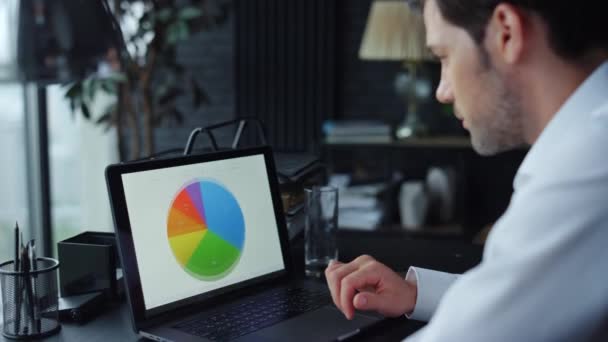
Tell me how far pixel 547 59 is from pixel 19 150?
2936 millimetres

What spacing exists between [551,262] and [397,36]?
2.61 meters

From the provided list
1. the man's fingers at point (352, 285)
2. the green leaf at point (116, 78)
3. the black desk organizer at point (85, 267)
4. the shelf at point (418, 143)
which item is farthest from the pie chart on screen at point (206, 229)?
the shelf at point (418, 143)

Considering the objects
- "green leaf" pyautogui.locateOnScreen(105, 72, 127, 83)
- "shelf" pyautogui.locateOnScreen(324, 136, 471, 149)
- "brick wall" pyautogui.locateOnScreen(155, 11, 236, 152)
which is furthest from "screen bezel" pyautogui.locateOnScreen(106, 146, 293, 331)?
"brick wall" pyautogui.locateOnScreen(155, 11, 236, 152)

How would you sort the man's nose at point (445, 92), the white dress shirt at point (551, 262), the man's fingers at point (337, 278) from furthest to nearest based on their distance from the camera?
the man's fingers at point (337, 278) < the man's nose at point (445, 92) < the white dress shirt at point (551, 262)

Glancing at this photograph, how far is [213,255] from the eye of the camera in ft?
4.17

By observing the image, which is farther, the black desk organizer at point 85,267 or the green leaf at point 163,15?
the green leaf at point 163,15

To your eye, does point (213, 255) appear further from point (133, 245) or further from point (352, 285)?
point (352, 285)

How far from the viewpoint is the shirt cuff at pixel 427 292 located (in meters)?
1.19

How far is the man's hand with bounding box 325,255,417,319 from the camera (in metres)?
1.14

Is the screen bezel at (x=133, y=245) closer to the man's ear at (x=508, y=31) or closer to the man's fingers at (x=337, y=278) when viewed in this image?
the man's fingers at (x=337, y=278)

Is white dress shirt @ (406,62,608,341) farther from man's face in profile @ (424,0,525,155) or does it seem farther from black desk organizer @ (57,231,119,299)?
black desk organizer @ (57,231,119,299)

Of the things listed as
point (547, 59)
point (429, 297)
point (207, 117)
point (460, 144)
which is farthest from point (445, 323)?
point (207, 117)

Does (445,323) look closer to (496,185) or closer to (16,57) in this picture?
(16,57)

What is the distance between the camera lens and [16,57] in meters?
1.14
